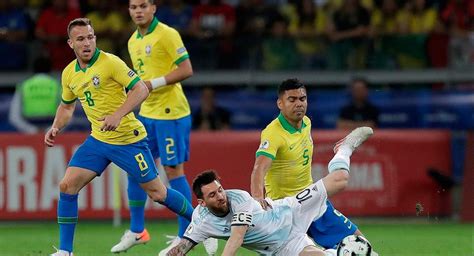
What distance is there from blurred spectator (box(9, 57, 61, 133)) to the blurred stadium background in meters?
0.08

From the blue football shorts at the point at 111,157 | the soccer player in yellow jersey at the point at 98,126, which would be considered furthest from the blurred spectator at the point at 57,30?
the blue football shorts at the point at 111,157

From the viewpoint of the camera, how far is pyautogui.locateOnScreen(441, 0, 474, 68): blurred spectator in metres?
19.6

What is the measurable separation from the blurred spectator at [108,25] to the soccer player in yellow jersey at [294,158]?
8.68 m

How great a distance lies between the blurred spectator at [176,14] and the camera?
1984 cm

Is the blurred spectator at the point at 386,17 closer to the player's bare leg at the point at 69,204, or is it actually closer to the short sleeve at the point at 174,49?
the short sleeve at the point at 174,49

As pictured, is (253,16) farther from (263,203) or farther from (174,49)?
(263,203)

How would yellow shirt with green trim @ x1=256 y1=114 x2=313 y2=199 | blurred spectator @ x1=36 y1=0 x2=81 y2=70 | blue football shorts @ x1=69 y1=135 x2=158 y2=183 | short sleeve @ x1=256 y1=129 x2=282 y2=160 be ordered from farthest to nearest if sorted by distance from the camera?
blurred spectator @ x1=36 y1=0 x2=81 y2=70, blue football shorts @ x1=69 y1=135 x2=158 y2=183, yellow shirt with green trim @ x1=256 y1=114 x2=313 y2=199, short sleeve @ x1=256 y1=129 x2=282 y2=160

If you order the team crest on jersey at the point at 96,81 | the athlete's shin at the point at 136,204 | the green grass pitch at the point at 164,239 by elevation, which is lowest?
the green grass pitch at the point at 164,239

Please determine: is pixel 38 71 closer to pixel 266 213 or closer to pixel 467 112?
pixel 467 112

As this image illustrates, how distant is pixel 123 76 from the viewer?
10.7 metres

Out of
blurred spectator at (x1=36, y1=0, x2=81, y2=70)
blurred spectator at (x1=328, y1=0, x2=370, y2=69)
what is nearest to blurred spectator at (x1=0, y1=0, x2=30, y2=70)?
blurred spectator at (x1=36, y1=0, x2=81, y2=70)

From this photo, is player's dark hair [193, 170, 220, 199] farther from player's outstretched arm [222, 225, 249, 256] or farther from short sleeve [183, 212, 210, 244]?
player's outstretched arm [222, 225, 249, 256]

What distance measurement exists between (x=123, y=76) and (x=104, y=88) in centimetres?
22

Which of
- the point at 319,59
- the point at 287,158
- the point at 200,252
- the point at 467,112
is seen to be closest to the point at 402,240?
the point at 200,252
